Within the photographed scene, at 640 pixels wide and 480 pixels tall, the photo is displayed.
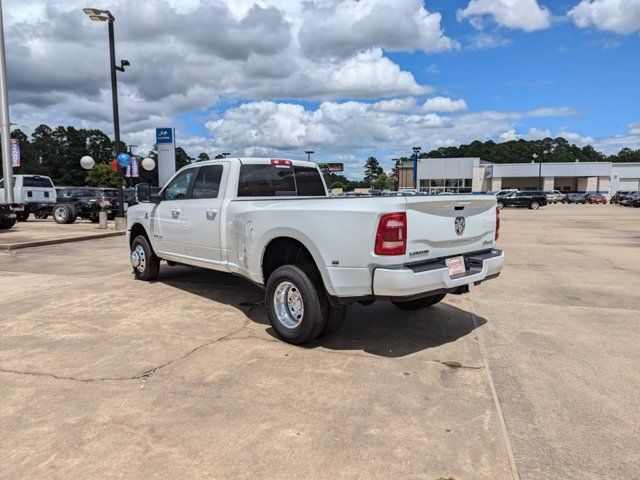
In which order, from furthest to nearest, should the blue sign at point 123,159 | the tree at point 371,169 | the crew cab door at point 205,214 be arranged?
the tree at point 371,169, the blue sign at point 123,159, the crew cab door at point 205,214

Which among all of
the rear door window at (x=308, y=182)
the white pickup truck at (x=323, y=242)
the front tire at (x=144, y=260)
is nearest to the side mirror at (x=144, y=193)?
the front tire at (x=144, y=260)

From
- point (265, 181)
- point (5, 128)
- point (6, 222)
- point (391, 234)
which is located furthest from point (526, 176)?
point (391, 234)

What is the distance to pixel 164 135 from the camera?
25219 mm

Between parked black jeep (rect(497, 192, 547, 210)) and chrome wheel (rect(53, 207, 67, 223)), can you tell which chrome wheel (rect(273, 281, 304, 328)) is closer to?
chrome wheel (rect(53, 207, 67, 223))

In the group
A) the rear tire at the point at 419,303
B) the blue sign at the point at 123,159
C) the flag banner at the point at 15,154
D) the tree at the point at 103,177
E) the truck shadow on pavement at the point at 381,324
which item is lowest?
the truck shadow on pavement at the point at 381,324

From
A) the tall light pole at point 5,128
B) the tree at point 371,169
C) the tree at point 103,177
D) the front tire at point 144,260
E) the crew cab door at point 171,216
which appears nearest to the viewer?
the crew cab door at point 171,216

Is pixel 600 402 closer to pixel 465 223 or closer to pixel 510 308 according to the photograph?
pixel 465 223

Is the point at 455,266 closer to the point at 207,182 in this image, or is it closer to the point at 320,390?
the point at 320,390

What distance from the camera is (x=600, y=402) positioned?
3.49 m

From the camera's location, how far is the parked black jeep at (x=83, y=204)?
19.8 metres

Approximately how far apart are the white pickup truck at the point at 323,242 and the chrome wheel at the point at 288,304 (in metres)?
0.01

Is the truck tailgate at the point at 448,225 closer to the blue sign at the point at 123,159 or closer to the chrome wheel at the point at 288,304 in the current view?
the chrome wheel at the point at 288,304

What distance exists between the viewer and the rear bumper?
393cm

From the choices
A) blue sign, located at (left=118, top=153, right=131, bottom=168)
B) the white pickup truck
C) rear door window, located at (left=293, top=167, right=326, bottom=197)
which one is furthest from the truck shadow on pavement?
blue sign, located at (left=118, top=153, right=131, bottom=168)
